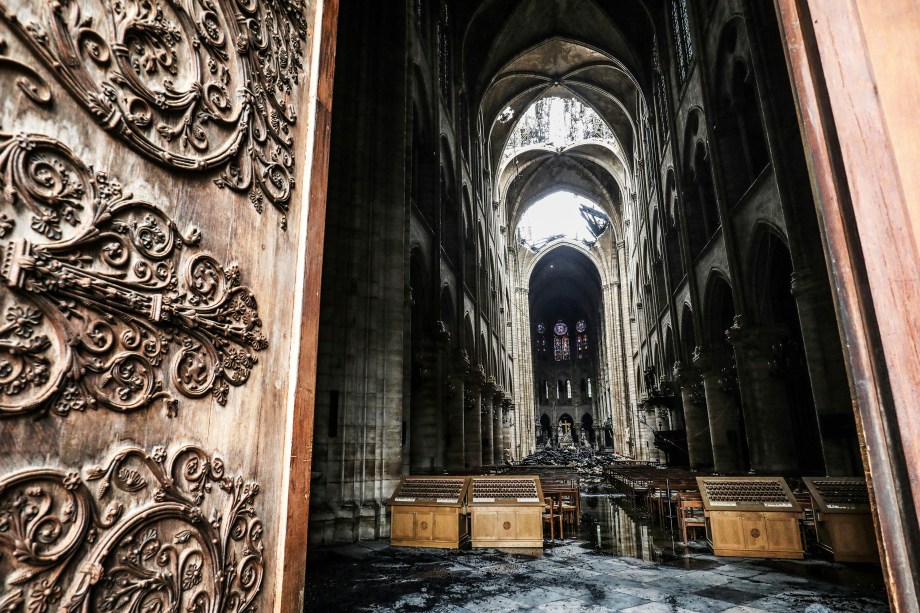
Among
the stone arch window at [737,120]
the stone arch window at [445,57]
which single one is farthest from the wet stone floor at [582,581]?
the stone arch window at [445,57]

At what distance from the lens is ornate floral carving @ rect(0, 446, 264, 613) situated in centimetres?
114

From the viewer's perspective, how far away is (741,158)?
1363 cm

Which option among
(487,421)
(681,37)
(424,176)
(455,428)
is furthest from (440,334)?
(681,37)

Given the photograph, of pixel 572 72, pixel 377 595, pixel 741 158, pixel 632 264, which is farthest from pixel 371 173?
pixel 632 264

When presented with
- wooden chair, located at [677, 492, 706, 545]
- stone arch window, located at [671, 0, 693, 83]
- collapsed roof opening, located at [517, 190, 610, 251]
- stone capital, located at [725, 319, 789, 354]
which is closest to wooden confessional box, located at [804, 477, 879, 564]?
wooden chair, located at [677, 492, 706, 545]

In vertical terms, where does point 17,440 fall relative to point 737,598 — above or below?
above

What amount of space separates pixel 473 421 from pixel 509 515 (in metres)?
13.1

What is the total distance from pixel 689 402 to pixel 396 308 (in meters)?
13.6

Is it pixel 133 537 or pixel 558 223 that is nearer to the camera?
pixel 133 537

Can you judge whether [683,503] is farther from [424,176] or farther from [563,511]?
[424,176]

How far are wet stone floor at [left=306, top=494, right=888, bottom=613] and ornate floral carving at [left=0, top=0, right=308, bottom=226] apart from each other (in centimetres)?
410

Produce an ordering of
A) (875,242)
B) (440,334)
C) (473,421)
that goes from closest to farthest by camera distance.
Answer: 1. (875,242)
2. (440,334)
3. (473,421)

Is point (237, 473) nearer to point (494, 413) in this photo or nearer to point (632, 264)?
point (494, 413)

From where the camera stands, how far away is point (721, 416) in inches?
614
